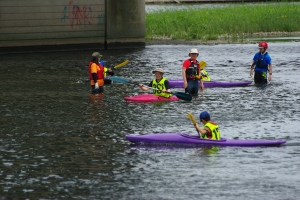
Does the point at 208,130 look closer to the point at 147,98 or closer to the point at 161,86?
the point at 161,86

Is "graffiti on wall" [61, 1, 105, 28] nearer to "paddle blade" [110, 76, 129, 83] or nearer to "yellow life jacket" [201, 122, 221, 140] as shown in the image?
"paddle blade" [110, 76, 129, 83]

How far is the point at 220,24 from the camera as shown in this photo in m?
50.5

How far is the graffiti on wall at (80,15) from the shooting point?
44.0 meters

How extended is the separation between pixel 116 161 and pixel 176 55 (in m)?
23.4

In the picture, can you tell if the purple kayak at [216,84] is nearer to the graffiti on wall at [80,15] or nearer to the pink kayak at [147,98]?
the pink kayak at [147,98]

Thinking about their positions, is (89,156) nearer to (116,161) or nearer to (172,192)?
(116,161)

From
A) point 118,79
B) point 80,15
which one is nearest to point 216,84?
point 118,79

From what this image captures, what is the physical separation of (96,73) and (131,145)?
7901 millimetres

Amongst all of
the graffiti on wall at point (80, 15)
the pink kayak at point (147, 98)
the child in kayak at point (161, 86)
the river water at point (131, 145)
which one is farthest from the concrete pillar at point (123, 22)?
the child in kayak at point (161, 86)

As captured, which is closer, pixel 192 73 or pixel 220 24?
pixel 192 73

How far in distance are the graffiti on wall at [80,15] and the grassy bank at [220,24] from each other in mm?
4141

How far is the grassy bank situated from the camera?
48906mm

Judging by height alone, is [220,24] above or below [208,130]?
above

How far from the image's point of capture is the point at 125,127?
2181 centimetres
